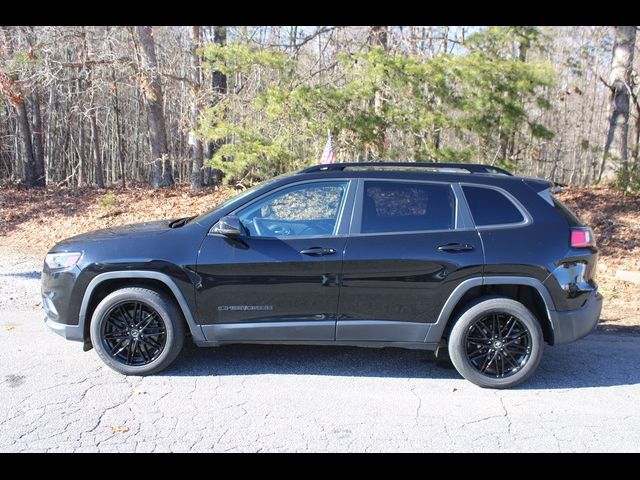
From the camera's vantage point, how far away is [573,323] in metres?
4.38

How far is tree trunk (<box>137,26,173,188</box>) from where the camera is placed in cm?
1282

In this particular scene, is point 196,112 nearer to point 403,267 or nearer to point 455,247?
point 403,267

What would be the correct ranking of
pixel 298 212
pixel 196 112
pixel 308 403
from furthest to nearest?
pixel 196 112 < pixel 298 212 < pixel 308 403

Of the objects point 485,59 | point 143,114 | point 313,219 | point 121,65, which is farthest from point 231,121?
point 143,114

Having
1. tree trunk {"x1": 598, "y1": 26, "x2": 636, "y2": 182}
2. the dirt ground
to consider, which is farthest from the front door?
tree trunk {"x1": 598, "y1": 26, "x2": 636, "y2": 182}

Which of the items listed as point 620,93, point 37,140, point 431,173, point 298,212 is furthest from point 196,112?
point 620,93

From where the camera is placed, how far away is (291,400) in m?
4.11

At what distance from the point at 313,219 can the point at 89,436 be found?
244cm

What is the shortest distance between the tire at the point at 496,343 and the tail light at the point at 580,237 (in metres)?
0.68

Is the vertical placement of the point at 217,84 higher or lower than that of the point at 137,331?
higher

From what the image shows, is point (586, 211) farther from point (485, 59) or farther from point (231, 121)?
point (231, 121)

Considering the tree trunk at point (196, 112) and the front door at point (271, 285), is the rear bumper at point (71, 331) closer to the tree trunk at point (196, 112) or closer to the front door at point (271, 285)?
the front door at point (271, 285)

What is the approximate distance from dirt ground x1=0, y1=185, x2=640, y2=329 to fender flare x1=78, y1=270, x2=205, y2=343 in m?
4.80

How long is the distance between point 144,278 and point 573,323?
3.58 m
